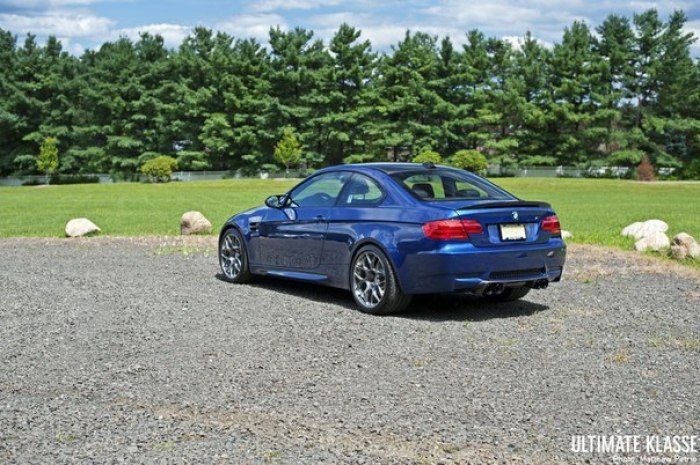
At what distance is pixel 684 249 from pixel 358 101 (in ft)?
208

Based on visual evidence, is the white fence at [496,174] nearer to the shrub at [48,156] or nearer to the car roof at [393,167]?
the shrub at [48,156]

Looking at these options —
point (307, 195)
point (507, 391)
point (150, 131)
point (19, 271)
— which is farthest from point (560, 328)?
point (150, 131)

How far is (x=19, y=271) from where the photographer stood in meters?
12.4

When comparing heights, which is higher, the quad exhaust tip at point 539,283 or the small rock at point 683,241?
the quad exhaust tip at point 539,283

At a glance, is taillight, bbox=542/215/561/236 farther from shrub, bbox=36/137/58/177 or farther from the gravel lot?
shrub, bbox=36/137/58/177

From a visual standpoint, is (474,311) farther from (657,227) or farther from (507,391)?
(657,227)

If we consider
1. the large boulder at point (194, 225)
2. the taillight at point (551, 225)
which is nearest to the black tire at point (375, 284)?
the taillight at point (551, 225)

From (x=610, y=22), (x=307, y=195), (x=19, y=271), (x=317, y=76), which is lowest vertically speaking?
(x=19, y=271)

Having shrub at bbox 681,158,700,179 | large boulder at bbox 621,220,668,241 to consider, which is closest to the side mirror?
large boulder at bbox 621,220,668,241

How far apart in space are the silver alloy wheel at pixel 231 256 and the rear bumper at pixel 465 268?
10.5 ft

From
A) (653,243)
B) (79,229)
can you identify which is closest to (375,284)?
(653,243)

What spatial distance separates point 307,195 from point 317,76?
66059 mm

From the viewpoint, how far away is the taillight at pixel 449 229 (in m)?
8.22

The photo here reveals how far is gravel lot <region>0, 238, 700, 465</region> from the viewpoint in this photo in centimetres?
475
